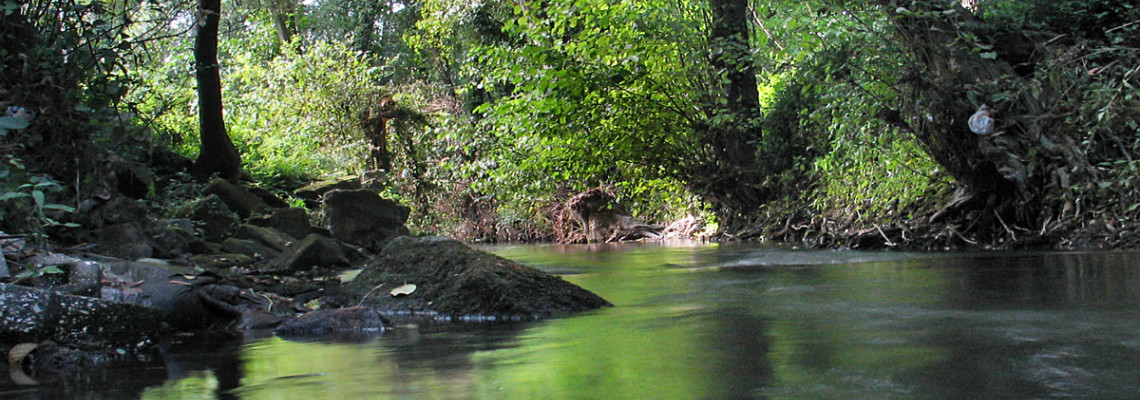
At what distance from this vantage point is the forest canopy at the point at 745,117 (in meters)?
6.08

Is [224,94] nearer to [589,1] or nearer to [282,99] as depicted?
[282,99]

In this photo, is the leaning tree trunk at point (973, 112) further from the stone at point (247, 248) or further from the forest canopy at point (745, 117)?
the stone at point (247, 248)

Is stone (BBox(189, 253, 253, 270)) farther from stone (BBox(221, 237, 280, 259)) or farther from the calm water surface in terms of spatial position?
the calm water surface

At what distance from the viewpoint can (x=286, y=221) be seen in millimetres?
11750

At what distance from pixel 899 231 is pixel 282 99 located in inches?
589

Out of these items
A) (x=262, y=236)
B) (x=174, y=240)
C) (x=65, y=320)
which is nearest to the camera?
(x=65, y=320)

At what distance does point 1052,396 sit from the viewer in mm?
2693

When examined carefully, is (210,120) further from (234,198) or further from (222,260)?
(222,260)

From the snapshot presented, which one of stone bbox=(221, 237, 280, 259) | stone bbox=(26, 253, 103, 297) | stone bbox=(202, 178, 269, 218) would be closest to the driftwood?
stone bbox=(202, 178, 269, 218)

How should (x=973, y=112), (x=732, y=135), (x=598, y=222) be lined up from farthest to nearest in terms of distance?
(x=598, y=222)
(x=732, y=135)
(x=973, y=112)

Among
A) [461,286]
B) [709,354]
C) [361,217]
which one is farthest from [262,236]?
[709,354]

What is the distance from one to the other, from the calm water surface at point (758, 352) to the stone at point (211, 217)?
5.37 m

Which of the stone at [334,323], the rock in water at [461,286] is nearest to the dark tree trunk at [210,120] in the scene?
the rock in water at [461,286]

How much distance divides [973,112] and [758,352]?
22.3ft
